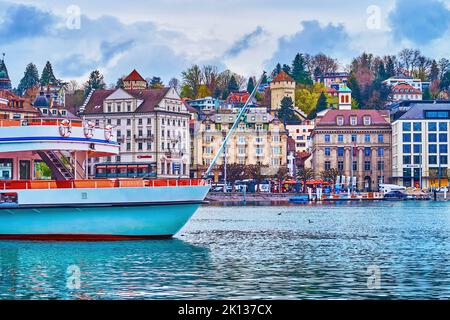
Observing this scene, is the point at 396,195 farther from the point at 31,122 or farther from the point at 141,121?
the point at 31,122

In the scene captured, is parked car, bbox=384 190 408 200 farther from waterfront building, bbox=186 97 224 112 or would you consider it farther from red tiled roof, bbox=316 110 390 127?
waterfront building, bbox=186 97 224 112

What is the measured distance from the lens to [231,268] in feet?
117

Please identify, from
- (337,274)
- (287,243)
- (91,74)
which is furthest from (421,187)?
(337,274)

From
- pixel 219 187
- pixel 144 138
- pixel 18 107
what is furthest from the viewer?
pixel 219 187

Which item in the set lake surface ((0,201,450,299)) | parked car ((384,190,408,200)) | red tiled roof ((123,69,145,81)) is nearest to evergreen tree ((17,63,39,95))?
red tiled roof ((123,69,145,81))

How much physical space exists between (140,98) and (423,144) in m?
43.2

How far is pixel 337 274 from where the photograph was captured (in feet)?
110

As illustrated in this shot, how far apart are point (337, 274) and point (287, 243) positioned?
15.7 m

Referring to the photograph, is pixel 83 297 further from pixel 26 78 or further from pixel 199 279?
pixel 26 78

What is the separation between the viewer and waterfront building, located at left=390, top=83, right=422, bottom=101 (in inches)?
7702

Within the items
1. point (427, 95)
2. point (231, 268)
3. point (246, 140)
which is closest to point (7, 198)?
point (231, 268)

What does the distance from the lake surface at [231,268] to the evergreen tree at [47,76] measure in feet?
386

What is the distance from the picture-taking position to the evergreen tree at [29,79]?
17325 centimetres
